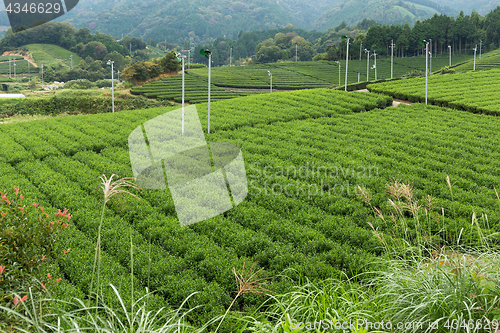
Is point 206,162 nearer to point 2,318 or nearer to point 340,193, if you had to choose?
point 340,193

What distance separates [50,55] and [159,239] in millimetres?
131233

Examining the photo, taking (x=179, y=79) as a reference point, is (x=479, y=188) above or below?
below

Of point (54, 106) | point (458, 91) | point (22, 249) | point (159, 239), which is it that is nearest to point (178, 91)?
point (54, 106)

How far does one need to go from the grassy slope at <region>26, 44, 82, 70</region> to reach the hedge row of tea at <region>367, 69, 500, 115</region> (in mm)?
104722

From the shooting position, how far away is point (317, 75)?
260 feet

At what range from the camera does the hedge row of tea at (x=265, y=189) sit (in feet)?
22.8

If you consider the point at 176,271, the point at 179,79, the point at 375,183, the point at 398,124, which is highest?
the point at 179,79

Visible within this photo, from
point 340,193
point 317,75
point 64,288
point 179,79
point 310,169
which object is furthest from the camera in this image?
point 317,75

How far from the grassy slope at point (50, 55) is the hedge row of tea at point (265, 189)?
107 metres

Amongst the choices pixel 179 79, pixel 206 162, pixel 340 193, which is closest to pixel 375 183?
pixel 340 193

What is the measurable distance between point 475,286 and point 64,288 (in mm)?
6128

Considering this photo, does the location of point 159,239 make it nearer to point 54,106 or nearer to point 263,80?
point 54,106

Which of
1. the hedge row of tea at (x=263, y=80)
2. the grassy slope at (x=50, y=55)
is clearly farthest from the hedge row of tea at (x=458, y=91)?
the grassy slope at (x=50, y=55)
